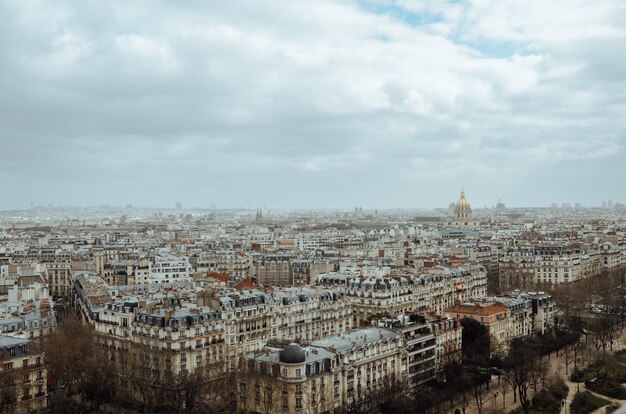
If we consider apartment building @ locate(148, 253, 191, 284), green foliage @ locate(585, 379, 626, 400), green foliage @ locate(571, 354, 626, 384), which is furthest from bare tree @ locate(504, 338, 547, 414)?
apartment building @ locate(148, 253, 191, 284)

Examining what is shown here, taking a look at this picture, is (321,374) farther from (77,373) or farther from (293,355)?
Answer: (77,373)

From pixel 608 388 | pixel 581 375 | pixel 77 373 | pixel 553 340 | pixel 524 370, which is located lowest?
pixel 608 388

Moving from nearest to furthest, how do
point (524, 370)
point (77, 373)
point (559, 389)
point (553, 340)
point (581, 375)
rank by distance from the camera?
point (77, 373) → point (524, 370) → point (559, 389) → point (581, 375) → point (553, 340)

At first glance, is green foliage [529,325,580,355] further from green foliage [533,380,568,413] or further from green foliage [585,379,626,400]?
green foliage [533,380,568,413]

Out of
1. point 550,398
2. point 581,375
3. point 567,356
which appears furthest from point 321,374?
point 567,356

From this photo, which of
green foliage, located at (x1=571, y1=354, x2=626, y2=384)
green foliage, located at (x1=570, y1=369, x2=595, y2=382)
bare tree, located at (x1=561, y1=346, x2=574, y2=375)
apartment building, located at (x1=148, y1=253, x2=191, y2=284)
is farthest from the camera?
apartment building, located at (x1=148, y1=253, x2=191, y2=284)

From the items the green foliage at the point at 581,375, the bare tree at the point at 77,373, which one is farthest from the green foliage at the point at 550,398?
the bare tree at the point at 77,373

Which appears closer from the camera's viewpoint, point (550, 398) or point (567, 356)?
point (550, 398)

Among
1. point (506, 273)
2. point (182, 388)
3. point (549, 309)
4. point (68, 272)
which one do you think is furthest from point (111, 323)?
point (506, 273)
